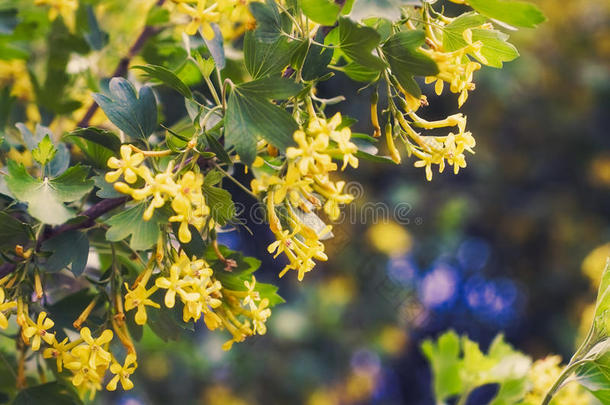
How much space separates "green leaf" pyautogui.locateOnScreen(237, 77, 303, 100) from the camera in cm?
52

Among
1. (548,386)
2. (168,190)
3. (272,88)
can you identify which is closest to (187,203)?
(168,190)

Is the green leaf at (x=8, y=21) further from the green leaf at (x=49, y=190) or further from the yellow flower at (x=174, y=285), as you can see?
the yellow flower at (x=174, y=285)

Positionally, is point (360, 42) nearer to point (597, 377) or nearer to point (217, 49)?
point (217, 49)

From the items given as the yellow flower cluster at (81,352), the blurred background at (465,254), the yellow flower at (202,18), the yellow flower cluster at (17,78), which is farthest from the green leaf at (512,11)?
the blurred background at (465,254)

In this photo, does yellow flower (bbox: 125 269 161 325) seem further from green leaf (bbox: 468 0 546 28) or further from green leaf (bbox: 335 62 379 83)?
green leaf (bbox: 468 0 546 28)

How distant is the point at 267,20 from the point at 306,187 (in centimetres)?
14

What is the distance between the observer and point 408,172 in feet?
9.28

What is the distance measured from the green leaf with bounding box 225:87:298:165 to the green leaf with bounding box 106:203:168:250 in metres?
0.09

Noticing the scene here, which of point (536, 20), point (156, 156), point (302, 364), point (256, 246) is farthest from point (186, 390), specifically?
point (536, 20)

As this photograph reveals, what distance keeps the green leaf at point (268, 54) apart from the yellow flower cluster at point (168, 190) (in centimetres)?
11

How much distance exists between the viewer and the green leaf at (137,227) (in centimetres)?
50

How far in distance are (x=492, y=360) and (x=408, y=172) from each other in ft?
6.67

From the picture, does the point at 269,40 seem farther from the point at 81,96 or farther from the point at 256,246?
the point at 256,246

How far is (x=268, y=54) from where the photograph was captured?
0.54m
